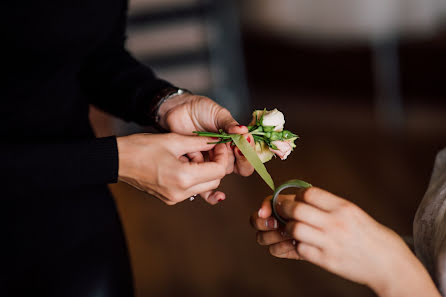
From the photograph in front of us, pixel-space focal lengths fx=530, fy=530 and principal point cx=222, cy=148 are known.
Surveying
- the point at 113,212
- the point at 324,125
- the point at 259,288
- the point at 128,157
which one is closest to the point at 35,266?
the point at 113,212

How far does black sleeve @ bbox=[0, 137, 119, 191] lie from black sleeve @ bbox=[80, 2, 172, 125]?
0.27 metres

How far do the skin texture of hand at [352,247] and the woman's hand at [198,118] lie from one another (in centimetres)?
34

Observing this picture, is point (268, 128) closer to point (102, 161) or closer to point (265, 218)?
point (265, 218)

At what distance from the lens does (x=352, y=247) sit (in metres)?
0.83

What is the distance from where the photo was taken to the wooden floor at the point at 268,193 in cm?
244

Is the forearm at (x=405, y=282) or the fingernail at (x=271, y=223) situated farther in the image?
the fingernail at (x=271, y=223)

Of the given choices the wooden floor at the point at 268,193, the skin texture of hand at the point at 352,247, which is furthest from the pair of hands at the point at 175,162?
the wooden floor at the point at 268,193

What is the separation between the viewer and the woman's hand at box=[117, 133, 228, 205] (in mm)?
1028

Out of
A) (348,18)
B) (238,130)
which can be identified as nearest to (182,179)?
(238,130)

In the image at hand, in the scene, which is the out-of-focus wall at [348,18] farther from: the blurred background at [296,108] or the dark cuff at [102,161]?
the dark cuff at [102,161]

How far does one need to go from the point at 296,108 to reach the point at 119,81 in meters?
3.06

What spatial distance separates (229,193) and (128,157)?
2.18m

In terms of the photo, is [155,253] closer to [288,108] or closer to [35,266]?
[35,266]

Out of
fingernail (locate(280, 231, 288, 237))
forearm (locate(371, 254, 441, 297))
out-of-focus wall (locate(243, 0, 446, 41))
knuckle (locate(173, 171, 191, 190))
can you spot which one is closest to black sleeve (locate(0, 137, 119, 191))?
knuckle (locate(173, 171, 191, 190))
